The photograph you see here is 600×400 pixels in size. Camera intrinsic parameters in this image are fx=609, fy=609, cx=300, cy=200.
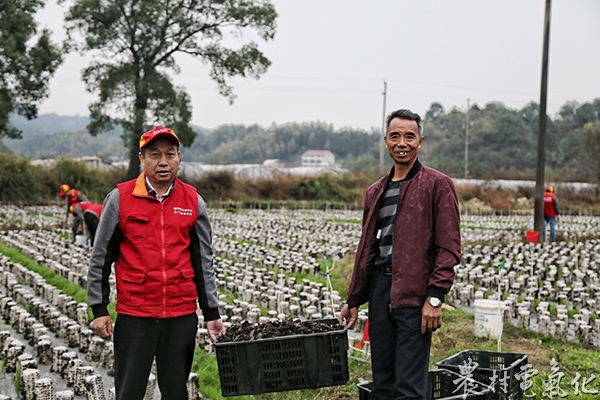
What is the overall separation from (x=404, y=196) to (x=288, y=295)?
3.54m

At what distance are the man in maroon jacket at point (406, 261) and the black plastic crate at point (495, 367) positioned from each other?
713mm

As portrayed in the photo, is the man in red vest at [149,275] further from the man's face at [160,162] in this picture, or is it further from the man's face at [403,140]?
the man's face at [403,140]

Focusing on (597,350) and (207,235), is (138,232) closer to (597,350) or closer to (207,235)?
(207,235)

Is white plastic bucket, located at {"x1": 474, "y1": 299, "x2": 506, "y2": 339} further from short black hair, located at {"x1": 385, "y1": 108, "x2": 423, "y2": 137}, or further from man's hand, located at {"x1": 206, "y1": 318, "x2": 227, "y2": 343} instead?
man's hand, located at {"x1": 206, "y1": 318, "x2": 227, "y2": 343}

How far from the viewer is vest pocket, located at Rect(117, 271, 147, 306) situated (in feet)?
8.40

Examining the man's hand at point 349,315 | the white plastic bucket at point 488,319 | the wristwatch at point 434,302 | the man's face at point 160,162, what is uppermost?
the man's face at point 160,162

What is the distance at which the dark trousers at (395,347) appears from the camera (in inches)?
99.7

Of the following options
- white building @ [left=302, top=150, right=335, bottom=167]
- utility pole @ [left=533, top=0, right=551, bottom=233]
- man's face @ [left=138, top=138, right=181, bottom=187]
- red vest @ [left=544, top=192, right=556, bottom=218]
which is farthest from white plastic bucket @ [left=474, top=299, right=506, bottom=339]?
white building @ [left=302, top=150, right=335, bottom=167]

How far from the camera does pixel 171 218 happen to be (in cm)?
263

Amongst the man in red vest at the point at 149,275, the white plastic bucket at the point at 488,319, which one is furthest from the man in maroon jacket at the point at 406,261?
the white plastic bucket at the point at 488,319

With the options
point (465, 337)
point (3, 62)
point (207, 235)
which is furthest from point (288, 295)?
point (3, 62)

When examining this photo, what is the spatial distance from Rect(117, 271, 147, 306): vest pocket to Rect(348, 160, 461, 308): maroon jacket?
3.47 ft

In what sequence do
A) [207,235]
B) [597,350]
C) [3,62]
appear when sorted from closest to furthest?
1. [207,235]
2. [597,350]
3. [3,62]

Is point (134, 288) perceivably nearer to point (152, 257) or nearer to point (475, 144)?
point (152, 257)
